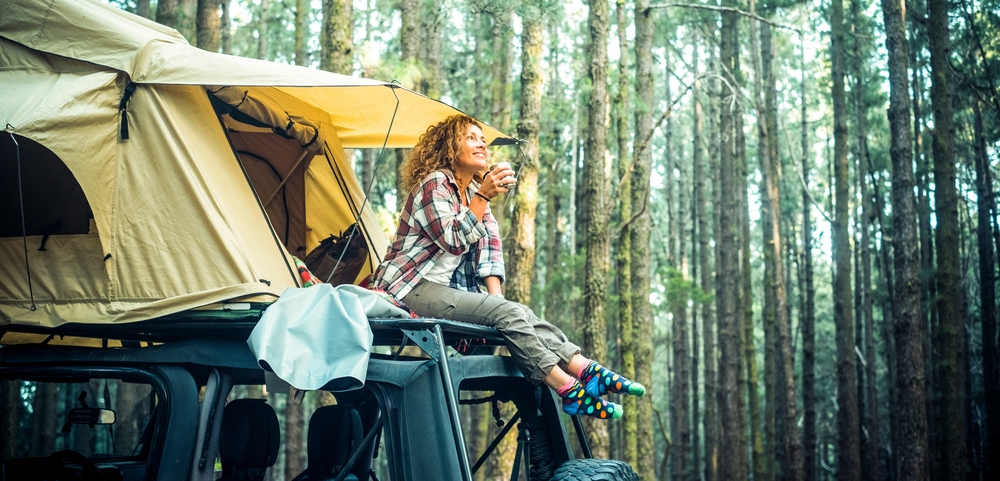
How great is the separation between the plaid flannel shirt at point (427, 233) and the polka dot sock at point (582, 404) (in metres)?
0.92

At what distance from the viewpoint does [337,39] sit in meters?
9.94

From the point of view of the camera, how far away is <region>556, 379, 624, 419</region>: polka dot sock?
11.8 feet

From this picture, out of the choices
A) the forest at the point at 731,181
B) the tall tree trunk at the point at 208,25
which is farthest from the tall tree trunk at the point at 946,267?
the tall tree trunk at the point at 208,25

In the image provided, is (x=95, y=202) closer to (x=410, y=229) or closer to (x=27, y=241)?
(x=27, y=241)

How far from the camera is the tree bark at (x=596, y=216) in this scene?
11.2 m

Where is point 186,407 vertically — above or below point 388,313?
below

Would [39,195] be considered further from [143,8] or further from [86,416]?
[143,8]

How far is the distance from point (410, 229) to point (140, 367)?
151 cm

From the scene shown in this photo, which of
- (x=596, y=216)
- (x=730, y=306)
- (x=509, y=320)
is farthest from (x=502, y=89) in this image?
(x=509, y=320)

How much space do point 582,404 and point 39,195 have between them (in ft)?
10.6

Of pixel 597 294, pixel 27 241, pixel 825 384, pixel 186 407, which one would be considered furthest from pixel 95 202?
pixel 825 384

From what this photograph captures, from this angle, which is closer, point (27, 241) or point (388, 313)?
point (388, 313)

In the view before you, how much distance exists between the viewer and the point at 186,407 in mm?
3014

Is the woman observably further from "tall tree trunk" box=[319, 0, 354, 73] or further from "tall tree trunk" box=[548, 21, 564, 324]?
"tall tree trunk" box=[548, 21, 564, 324]
